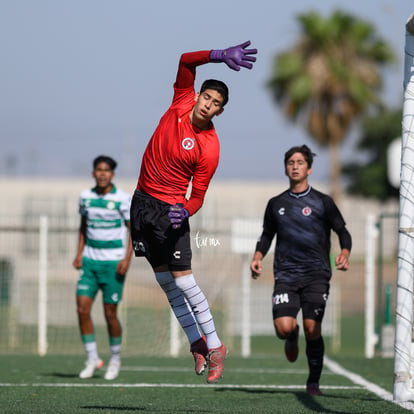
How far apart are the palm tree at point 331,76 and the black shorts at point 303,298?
29.9 meters

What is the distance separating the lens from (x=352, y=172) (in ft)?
180

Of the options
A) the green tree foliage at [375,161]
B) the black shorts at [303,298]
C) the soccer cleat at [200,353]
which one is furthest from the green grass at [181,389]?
the green tree foliage at [375,161]

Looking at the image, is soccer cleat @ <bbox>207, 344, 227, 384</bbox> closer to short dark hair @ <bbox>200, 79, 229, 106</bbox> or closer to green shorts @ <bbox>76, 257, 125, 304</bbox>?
short dark hair @ <bbox>200, 79, 229, 106</bbox>

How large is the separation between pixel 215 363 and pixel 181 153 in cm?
159

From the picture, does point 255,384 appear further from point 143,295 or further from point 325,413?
point 143,295

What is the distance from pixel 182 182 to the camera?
732 cm

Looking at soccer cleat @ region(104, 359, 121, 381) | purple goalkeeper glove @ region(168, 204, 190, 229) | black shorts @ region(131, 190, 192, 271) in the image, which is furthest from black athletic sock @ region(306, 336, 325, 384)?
purple goalkeeper glove @ region(168, 204, 190, 229)

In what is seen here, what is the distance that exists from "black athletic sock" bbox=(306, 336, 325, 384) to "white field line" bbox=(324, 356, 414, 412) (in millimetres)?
573

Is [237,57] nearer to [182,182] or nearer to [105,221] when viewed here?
[182,182]

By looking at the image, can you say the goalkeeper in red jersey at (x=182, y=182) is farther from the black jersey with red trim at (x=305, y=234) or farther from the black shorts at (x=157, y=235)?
the black jersey with red trim at (x=305, y=234)

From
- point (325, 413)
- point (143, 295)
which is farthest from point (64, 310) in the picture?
point (325, 413)

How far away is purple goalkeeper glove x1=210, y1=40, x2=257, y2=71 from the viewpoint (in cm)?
687

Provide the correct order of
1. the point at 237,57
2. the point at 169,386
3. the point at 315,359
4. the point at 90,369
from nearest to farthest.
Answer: the point at 237,57 < the point at 315,359 < the point at 169,386 < the point at 90,369

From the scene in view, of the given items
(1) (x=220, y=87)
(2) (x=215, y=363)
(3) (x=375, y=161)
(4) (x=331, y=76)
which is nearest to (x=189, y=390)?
(2) (x=215, y=363)
